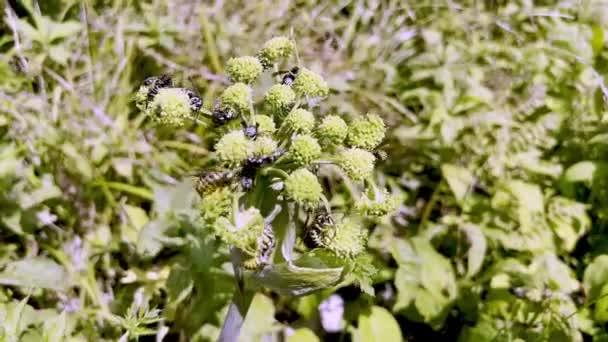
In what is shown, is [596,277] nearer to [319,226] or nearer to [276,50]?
[319,226]

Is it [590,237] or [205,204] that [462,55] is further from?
[205,204]

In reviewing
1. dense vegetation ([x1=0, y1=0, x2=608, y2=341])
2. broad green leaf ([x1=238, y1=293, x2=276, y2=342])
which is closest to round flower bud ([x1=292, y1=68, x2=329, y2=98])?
dense vegetation ([x1=0, y1=0, x2=608, y2=341])

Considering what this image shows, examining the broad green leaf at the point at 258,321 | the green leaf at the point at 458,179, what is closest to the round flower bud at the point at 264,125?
the broad green leaf at the point at 258,321

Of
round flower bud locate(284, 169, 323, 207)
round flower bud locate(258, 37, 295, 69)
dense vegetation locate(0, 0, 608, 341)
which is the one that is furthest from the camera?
dense vegetation locate(0, 0, 608, 341)

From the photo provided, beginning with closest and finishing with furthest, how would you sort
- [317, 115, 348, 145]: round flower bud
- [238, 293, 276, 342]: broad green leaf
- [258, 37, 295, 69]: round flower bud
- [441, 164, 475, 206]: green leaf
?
[317, 115, 348, 145]: round flower bud < [258, 37, 295, 69]: round flower bud < [238, 293, 276, 342]: broad green leaf < [441, 164, 475, 206]: green leaf

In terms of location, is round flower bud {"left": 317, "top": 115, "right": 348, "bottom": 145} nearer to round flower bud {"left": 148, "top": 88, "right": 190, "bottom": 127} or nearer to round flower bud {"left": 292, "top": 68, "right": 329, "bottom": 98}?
round flower bud {"left": 292, "top": 68, "right": 329, "bottom": 98}

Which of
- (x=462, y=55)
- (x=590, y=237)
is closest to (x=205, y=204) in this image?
(x=590, y=237)
